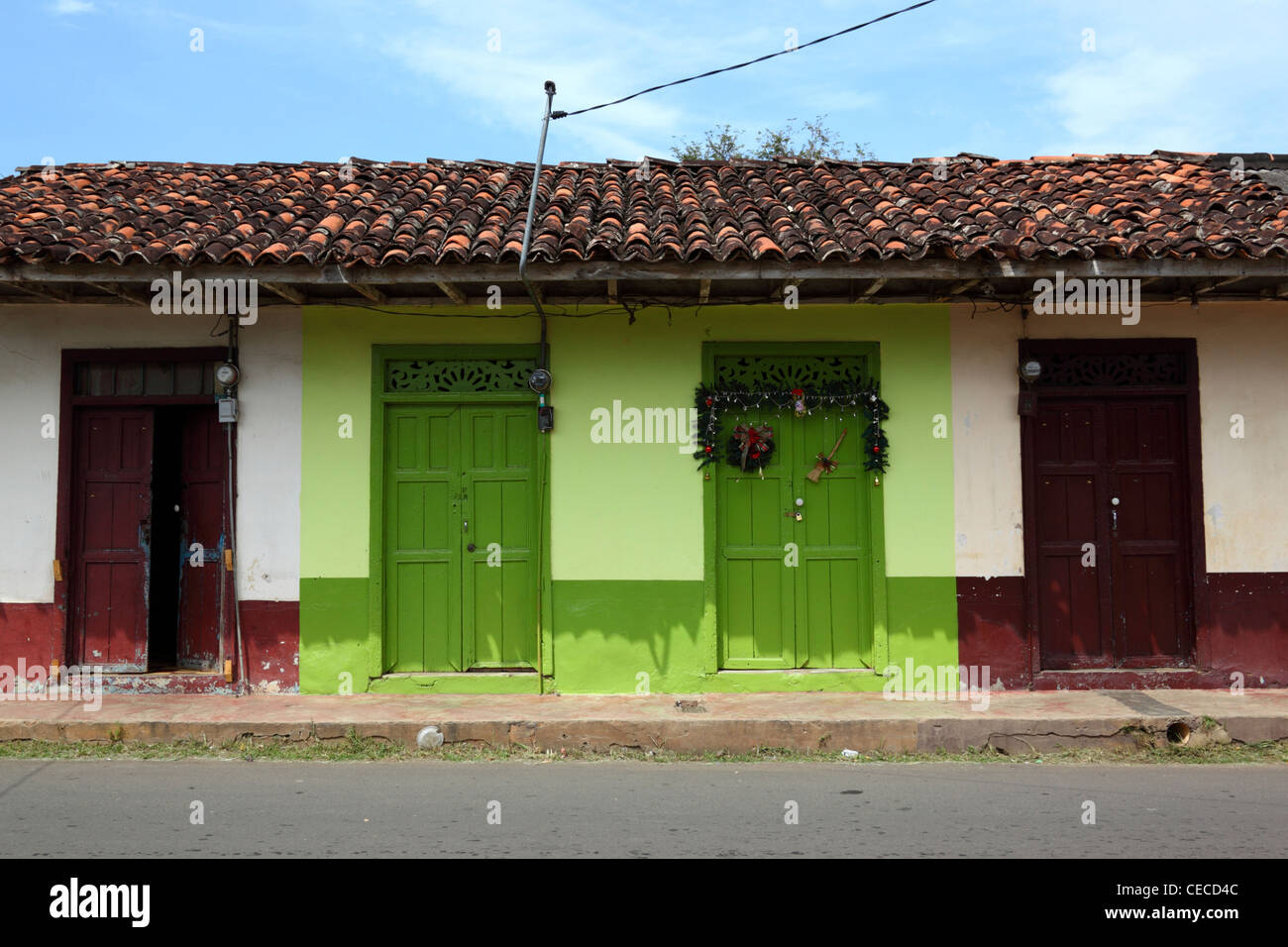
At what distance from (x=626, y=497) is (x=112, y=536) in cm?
429

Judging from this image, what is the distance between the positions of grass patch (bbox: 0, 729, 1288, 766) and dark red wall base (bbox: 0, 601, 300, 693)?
1.01 m

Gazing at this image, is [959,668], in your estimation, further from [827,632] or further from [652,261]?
[652,261]

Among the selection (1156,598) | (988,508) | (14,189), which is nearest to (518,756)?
(988,508)

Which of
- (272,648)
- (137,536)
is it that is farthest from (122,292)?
(272,648)

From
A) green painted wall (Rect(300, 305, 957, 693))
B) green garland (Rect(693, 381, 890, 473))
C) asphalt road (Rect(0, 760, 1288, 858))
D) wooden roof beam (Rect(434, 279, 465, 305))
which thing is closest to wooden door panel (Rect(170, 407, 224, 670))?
green painted wall (Rect(300, 305, 957, 693))

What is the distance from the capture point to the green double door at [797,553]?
822 centimetres

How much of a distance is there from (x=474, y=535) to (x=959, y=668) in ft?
13.4

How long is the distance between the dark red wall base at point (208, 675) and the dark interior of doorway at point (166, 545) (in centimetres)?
45

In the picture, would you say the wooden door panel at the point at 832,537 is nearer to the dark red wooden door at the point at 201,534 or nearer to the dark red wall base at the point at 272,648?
the dark red wall base at the point at 272,648

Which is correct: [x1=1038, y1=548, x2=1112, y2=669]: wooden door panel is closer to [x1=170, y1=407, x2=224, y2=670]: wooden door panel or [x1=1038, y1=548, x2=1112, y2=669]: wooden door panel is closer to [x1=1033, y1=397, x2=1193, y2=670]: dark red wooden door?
[x1=1033, y1=397, x2=1193, y2=670]: dark red wooden door

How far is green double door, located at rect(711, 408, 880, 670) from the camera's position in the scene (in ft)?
27.0

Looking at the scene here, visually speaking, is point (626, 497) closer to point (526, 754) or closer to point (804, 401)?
point (804, 401)

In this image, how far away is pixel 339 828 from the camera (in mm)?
5035

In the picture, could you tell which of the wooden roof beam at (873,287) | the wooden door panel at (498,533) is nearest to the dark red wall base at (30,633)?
the wooden door panel at (498,533)
